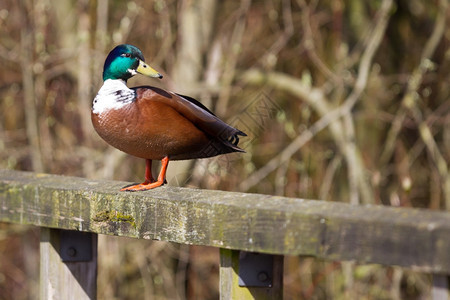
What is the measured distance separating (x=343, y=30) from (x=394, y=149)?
38.4 inches

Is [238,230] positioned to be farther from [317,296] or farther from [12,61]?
[12,61]

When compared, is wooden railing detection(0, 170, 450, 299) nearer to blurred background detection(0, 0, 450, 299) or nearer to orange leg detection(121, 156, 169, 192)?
orange leg detection(121, 156, 169, 192)

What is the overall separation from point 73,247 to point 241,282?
0.70 m

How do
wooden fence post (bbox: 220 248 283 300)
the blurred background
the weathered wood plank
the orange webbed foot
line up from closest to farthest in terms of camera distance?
the weathered wood plank → wooden fence post (bbox: 220 248 283 300) → the orange webbed foot → the blurred background

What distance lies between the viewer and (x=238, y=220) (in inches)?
64.8

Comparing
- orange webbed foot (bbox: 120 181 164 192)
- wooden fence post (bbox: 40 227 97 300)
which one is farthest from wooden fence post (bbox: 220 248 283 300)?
wooden fence post (bbox: 40 227 97 300)

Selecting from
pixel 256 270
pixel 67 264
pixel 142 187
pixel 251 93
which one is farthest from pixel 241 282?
pixel 251 93

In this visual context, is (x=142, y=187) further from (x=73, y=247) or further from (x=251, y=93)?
(x=251, y=93)

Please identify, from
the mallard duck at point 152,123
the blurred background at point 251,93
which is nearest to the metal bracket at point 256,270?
the mallard duck at point 152,123

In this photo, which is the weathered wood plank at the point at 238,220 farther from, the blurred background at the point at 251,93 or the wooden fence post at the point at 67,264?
the blurred background at the point at 251,93

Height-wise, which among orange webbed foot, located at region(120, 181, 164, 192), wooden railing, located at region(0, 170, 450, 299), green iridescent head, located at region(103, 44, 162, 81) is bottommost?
wooden railing, located at region(0, 170, 450, 299)

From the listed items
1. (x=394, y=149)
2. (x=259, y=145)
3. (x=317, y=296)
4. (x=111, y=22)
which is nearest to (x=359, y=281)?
(x=317, y=296)

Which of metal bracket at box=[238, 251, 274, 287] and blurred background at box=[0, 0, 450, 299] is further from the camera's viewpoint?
blurred background at box=[0, 0, 450, 299]

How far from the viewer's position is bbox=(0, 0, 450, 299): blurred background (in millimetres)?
4688
